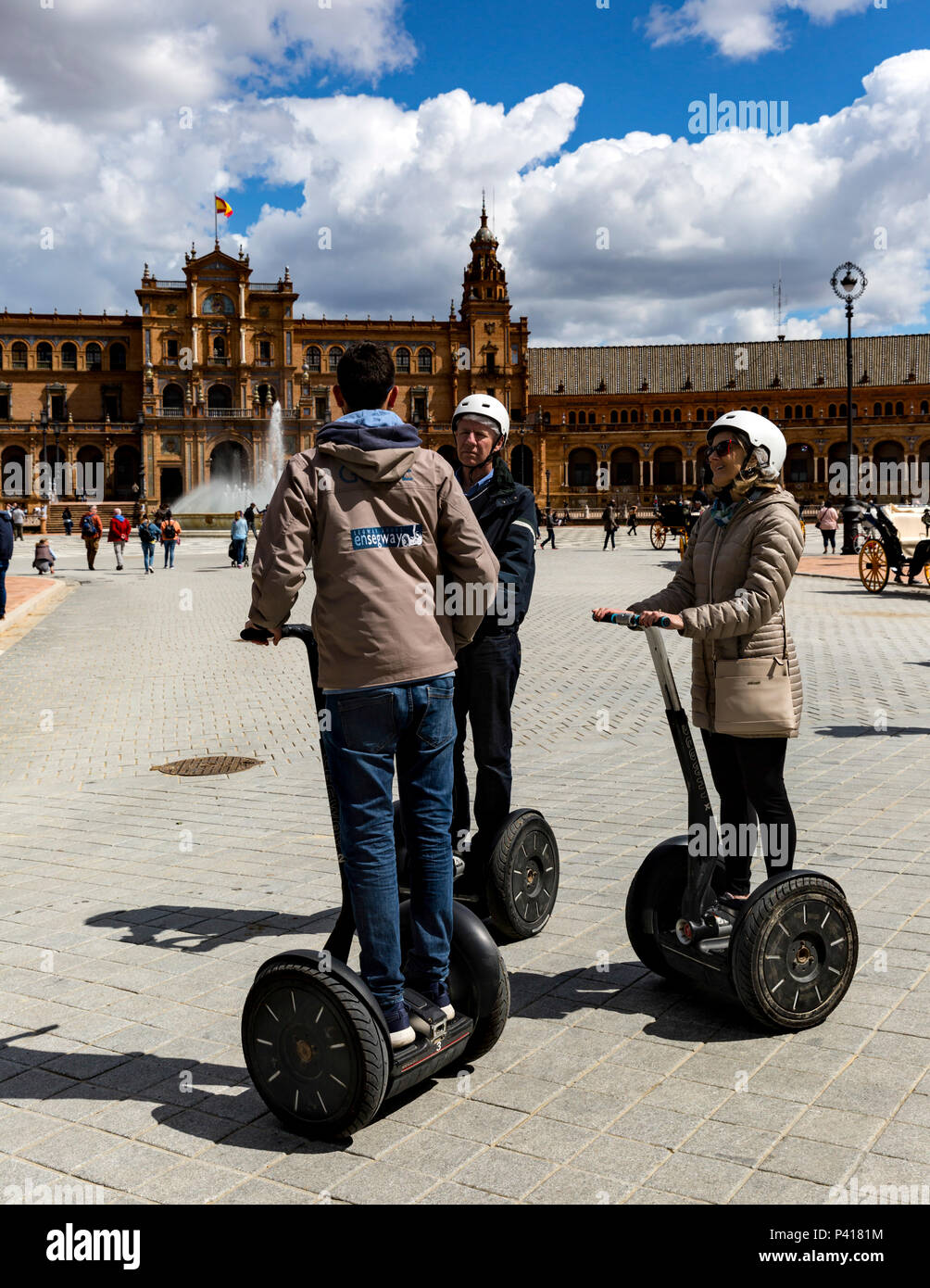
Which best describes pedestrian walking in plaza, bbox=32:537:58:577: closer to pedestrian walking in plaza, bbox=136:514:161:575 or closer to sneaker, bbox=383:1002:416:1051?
pedestrian walking in plaza, bbox=136:514:161:575

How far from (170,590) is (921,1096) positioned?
22.6 m

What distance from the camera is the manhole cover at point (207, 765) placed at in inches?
323

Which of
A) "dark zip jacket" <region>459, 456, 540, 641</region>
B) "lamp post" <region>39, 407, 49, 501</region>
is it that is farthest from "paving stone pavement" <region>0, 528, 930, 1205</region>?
"lamp post" <region>39, 407, 49, 501</region>

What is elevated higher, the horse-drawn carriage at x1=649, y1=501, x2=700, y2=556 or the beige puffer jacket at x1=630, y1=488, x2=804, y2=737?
the horse-drawn carriage at x1=649, y1=501, x2=700, y2=556

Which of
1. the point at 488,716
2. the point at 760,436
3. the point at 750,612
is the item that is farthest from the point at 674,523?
the point at 750,612

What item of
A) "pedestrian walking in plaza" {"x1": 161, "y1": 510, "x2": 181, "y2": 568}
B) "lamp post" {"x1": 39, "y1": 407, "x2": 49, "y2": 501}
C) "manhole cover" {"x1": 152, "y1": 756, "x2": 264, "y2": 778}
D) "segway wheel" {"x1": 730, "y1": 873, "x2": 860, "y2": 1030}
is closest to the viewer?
"segway wheel" {"x1": 730, "y1": 873, "x2": 860, "y2": 1030}

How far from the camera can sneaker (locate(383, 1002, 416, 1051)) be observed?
127 inches

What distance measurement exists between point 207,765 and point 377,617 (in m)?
5.60

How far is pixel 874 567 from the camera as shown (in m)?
20.2

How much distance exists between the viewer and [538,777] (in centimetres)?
773

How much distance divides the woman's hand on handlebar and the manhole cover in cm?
510

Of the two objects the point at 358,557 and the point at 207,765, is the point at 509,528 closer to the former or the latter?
the point at 358,557

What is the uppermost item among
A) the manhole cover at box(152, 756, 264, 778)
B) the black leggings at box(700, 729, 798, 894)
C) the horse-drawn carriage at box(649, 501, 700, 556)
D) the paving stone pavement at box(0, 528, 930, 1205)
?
the horse-drawn carriage at box(649, 501, 700, 556)
